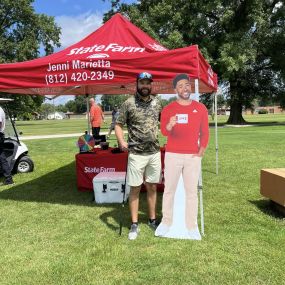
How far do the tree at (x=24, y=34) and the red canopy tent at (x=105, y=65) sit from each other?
42.5 m

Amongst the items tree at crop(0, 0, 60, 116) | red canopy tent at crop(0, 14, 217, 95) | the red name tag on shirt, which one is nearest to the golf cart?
red canopy tent at crop(0, 14, 217, 95)

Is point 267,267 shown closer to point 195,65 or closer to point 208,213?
point 208,213

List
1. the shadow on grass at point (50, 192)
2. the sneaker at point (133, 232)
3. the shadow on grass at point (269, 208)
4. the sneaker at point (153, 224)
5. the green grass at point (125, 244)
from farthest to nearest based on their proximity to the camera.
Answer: the shadow on grass at point (50, 192) → the shadow on grass at point (269, 208) → the sneaker at point (153, 224) → the sneaker at point (133, 232) → the green grass at point (125, 244)

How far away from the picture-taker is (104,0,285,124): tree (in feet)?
107

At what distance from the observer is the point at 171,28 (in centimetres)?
3500

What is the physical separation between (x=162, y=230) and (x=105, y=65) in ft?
8.37

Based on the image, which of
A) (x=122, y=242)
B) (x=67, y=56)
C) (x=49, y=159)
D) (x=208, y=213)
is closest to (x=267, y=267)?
(x=122, y=242)

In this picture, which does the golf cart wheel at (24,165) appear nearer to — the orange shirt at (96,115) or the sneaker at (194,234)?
the orange shirt at (96,115)

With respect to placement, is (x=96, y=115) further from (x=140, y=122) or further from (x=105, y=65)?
(x=140, y=122)

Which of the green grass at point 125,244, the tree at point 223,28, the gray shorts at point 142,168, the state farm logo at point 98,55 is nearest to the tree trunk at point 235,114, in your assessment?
A: the tree at point 223,28

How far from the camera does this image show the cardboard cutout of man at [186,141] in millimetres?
5203

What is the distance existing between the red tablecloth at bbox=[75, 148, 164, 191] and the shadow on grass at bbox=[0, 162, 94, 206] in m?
0.25

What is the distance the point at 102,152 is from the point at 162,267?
13.7ft

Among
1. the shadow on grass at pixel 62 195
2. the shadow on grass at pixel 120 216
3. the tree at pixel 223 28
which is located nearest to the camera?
the shadow on grass at pixel 120 216
